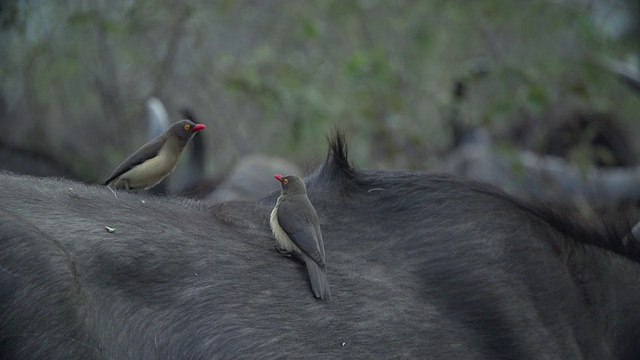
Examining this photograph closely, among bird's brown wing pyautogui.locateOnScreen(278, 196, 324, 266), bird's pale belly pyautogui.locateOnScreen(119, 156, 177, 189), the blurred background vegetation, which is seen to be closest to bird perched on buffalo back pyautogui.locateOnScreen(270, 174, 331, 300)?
bird's brown wing pyautogui.locateOnScreen(278, 196, 324, 266)

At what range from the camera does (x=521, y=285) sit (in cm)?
319

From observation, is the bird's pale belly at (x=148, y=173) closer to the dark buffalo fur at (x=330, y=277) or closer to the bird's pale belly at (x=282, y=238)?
the dark buffalo fur at (x=330, y=277)

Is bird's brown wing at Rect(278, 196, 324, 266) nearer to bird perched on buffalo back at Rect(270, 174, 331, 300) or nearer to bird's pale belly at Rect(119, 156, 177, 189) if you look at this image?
bird perched on buffalo back at Rect(270, 174, 331, 300)

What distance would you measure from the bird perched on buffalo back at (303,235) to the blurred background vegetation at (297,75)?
16.8ft

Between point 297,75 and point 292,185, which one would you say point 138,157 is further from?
point 297,75

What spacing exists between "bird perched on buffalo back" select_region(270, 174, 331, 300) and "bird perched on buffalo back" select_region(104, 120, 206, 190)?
0.44 m

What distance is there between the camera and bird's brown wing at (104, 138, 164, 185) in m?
3.00

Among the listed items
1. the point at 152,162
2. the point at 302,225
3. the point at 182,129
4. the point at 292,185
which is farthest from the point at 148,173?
the point at 302,225

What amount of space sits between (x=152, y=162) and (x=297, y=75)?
676 cm

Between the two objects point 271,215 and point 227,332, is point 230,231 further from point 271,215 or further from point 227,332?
point 227,332

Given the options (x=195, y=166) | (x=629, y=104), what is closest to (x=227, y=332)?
(x=195, y=166)

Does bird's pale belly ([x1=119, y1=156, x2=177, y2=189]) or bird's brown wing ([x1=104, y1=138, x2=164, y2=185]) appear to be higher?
bird's brown wing ([x1=104, y1=138, x2=164, y2=185])

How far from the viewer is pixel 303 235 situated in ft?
8.93

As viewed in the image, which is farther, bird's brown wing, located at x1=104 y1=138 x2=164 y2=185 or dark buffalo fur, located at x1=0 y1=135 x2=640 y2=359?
bird's brown wing, located at x1=104 y1=138 x2=164 y2=185
